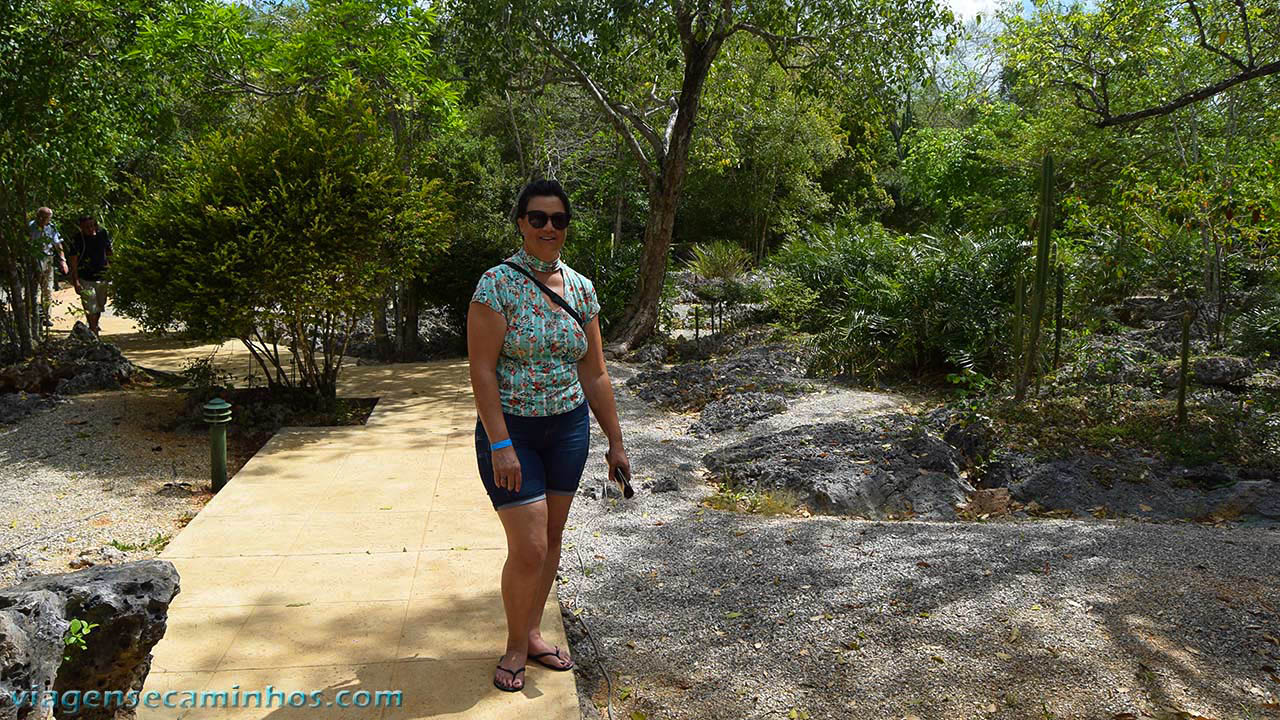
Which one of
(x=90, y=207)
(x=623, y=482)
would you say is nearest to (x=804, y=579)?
(x=623, y=482)

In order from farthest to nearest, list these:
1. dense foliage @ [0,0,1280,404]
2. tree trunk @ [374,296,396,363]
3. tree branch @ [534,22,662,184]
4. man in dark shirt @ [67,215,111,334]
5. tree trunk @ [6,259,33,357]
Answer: tree trunk @ [374,296,396,363]
tree branch @ [534,22,662,184]
man in dark shirt @ [67,215,111,334]
tree trunk @ [6,259,33,357]
dense foliage @ [0,0,1280,404]

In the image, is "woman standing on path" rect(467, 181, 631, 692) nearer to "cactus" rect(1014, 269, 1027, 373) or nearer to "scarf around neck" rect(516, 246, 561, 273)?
"scarf around neck" rect(516, 246, 561, 273)

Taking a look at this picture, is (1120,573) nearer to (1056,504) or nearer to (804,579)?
(804,579)

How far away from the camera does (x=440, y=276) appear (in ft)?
38.6

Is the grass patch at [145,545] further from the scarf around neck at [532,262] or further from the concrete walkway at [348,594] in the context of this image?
the scarf around neck at [532,262]

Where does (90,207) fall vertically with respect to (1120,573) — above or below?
above

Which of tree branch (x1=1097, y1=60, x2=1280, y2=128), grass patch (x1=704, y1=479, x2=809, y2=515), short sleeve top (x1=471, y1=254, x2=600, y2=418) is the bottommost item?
grass patch (x1=704, y1=479, x2=809, y2=515)

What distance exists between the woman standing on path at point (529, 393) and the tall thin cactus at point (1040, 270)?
5348mm

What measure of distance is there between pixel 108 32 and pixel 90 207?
3.08 meters

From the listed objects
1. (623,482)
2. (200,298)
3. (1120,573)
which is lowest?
(1120,573)

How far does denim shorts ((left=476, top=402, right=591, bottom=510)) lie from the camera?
2922 mm

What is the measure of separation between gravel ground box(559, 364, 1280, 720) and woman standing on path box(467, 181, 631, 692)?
2.01 feet

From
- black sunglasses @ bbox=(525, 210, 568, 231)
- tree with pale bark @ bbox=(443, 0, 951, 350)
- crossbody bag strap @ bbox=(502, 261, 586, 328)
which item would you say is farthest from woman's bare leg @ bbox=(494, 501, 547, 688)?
tree with pale bark @ bbox=(443, 0, 951, 350)

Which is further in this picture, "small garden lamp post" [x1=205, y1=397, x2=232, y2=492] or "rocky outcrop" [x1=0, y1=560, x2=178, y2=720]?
"small garden lamp post" [x1=205, y1=397, x2=232, y2=492]
